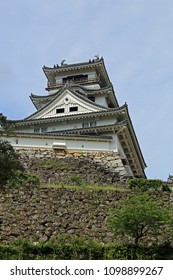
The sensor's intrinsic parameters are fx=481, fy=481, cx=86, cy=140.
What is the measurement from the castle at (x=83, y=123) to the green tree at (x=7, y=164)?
34.5ft

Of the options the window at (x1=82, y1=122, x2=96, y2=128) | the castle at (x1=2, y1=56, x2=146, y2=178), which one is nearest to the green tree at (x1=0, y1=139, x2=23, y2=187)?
the castle at (x1=2, y1=56, x2=146, y2=178)

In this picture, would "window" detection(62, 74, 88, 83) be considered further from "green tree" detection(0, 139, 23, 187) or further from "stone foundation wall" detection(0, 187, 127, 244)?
"green tree" detection(0, 139, 23, 187)

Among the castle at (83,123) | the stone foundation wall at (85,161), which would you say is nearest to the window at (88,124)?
the castle at (83,123)

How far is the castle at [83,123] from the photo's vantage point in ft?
97.5

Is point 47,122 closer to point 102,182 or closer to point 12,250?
point 102,182

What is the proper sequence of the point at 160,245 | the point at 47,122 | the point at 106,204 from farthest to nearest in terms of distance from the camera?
1. the point at 47,122
2. the point at 106,204
3. the point at 160,245

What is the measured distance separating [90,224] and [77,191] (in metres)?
2.42

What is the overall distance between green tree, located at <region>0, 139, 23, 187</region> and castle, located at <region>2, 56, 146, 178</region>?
414 inches

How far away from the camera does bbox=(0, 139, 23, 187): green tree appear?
13969 millimetres

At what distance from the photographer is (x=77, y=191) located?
67.1ft

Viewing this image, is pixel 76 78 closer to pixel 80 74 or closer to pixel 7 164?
pixel 80 74

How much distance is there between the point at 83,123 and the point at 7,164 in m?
19.0

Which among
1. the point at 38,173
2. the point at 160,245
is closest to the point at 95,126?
the point at 38,173

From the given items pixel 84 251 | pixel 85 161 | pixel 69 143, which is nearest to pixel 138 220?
pixel 84 251
